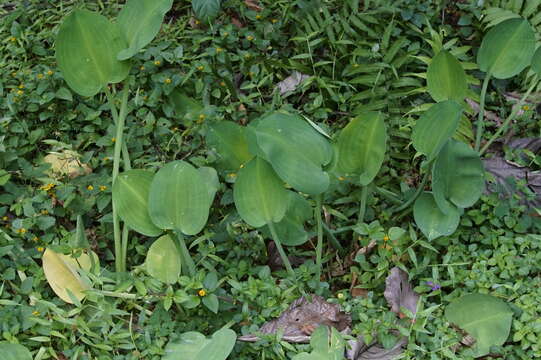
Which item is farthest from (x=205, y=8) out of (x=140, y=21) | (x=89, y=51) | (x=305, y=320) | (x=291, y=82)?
(x=305, y=320)

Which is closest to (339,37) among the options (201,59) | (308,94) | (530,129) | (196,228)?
(308,94)

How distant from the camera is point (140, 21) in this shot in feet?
7.27

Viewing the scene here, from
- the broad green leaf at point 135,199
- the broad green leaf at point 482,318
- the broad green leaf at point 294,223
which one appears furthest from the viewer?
the broad green leaf at point 294,223

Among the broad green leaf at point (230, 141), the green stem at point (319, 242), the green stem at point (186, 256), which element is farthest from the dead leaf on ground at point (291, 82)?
the green stem at point (186, 256)

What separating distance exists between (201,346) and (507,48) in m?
1.53

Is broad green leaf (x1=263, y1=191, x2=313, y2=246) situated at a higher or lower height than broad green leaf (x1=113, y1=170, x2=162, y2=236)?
lower

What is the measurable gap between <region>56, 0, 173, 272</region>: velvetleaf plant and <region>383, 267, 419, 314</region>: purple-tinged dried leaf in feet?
3.00

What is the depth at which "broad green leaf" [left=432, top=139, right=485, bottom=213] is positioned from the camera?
6.82ft

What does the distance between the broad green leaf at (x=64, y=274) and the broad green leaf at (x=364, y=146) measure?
3.00 ft

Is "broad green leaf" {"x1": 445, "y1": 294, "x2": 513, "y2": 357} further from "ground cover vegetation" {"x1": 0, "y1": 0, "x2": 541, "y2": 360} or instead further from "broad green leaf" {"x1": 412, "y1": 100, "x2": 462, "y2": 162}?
"broad green leaf" {"x1": 412, "y1": 100, "x2": 462, "y2": 162}

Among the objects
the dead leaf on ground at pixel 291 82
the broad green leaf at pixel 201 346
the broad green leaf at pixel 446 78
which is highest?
the broad green leaf at pixel 446 78

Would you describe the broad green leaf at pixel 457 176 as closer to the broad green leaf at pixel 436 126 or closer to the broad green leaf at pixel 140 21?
the broad green leaf at pixel 436 126

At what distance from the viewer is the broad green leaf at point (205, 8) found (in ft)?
9.65

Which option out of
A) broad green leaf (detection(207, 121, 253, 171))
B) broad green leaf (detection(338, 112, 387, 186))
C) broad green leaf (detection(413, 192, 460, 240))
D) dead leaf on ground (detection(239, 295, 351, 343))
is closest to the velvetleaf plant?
broad green leaf (detection(207, 121, 253, 171))
